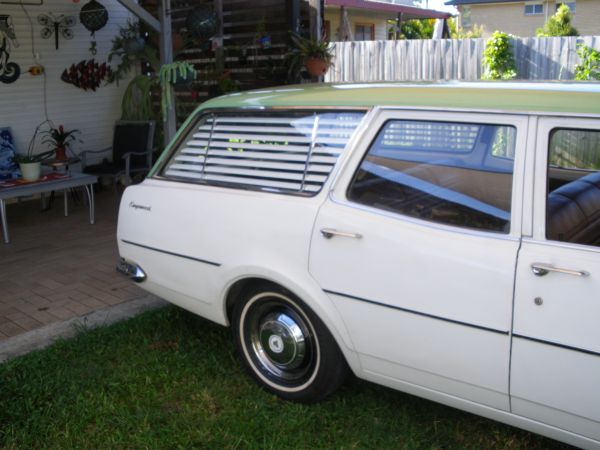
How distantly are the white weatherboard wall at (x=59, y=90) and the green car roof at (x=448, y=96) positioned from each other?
230 inches

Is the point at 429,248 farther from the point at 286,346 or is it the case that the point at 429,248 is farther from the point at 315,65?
the point at 315,65

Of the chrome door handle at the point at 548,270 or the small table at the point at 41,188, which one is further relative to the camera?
the small table at the point at 41,188

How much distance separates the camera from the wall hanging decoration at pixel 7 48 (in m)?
8.17

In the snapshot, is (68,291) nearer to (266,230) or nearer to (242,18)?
(266,230)

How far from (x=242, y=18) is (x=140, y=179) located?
214 inches

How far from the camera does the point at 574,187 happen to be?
9.98 ft

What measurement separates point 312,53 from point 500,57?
10.9ft

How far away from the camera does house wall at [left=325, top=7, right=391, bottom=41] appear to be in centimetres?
2017

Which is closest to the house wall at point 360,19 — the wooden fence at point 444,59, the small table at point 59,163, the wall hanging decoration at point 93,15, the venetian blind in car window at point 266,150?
the wooden fence at point 444,59

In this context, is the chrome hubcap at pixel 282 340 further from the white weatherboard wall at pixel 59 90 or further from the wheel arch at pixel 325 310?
the white weatherboard wall at pixel 59 90

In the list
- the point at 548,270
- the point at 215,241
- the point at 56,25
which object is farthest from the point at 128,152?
the point at 548,270

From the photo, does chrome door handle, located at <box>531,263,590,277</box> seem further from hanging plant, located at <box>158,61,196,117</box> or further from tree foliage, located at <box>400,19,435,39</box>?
tree foliage, located at <box>400,19,435,39</box>

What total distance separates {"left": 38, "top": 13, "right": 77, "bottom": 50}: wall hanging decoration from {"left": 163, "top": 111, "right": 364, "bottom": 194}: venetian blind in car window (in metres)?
5.85

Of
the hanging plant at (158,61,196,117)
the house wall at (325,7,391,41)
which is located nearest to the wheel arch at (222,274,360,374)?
the hanging plant at (158,61,196,117)
